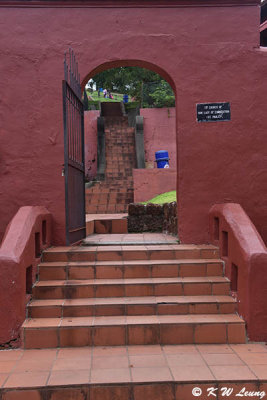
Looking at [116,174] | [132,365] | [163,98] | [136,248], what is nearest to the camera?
[132,365]

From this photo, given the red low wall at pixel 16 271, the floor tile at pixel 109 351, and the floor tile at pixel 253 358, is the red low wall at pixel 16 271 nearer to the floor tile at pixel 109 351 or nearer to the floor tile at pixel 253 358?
the floor tile at pixel 109 351

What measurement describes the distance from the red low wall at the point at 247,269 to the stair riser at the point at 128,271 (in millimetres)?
346

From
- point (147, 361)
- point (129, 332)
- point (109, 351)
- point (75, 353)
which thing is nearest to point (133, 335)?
point (129, 332)

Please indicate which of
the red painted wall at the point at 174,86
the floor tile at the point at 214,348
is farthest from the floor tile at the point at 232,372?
the red painted wall at the point at 174,86

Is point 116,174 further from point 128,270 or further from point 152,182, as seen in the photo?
point 128,270

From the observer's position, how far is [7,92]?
4887mm

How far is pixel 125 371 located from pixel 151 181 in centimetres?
692

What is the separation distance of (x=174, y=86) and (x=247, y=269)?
8.96 ft

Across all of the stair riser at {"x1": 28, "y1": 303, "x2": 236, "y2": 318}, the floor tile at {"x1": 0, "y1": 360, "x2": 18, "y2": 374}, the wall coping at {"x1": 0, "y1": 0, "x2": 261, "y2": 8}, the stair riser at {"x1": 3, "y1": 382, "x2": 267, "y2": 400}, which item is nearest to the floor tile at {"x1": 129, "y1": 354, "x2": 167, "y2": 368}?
the stair riser at {"x1": 3, "y1": 382, "x2": 267, "y2": 400}

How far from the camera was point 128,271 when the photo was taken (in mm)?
4262

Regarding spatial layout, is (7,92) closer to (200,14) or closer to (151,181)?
(200,14)

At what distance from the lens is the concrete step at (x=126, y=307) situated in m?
3.74

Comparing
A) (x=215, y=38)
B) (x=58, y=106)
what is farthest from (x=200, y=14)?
(x=58, y=106)

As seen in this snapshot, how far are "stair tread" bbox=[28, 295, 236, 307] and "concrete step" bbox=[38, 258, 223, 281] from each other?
34 centimetres
